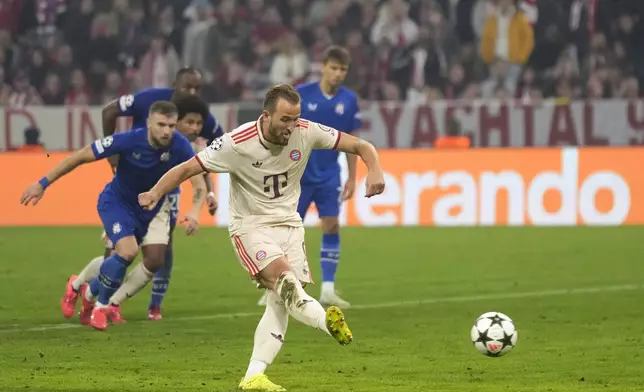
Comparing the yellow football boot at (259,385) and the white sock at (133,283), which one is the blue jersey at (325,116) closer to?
the white sock at (133,283)

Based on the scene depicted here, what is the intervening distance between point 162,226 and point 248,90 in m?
11.8

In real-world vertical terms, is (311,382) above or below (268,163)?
below

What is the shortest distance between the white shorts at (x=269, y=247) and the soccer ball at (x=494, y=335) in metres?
1.13

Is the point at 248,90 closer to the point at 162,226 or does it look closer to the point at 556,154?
the point at 556,154

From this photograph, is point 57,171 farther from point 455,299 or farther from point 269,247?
point 455,299

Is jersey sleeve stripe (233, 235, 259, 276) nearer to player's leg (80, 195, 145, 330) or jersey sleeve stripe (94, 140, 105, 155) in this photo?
jersey sleeve stripe (94, 140, 105, 155)

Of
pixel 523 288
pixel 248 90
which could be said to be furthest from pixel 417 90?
pixel 523 288

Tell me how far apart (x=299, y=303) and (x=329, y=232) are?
201 inches

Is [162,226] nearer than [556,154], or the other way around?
[162,226]

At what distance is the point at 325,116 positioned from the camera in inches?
481

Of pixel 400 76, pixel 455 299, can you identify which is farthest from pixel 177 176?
pixel 400 76

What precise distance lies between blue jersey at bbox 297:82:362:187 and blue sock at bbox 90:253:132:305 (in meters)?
2.48

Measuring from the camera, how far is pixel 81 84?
73.8ft

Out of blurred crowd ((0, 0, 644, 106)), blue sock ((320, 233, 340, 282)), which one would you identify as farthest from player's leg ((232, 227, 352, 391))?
blurred crowd ((0, 0, 644, 106))
